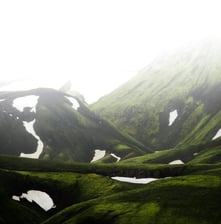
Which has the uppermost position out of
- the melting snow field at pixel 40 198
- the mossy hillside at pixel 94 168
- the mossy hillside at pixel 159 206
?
the mossy hillside at pixel 94 168

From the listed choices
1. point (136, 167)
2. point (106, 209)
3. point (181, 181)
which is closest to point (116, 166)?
point (136, 167)

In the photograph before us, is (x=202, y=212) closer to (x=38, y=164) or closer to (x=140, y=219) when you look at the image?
(x=140, y=219)

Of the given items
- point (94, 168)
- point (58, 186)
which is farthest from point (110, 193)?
point (94, 168)

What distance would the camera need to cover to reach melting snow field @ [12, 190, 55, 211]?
115 m

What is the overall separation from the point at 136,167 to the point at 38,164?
3191cm

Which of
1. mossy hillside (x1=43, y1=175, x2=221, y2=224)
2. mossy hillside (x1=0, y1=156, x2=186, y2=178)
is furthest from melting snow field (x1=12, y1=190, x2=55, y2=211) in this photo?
mossy hillside (x1=0, y1=156, x2=186, y2=178)

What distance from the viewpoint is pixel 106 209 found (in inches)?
3964

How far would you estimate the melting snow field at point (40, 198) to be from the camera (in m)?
115

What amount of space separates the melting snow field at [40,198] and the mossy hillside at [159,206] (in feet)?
34.7

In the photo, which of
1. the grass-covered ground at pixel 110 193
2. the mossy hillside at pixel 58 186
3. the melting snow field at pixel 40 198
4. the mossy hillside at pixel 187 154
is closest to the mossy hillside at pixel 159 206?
the grass-covered ground at pixel 110 193

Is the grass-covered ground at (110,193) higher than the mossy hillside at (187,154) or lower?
lower

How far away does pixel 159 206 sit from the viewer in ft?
322

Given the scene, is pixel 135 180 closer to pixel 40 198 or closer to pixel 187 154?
pixel 40 198

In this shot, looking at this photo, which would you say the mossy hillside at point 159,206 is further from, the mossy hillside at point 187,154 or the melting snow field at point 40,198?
the mossy hillside at point 187,154
